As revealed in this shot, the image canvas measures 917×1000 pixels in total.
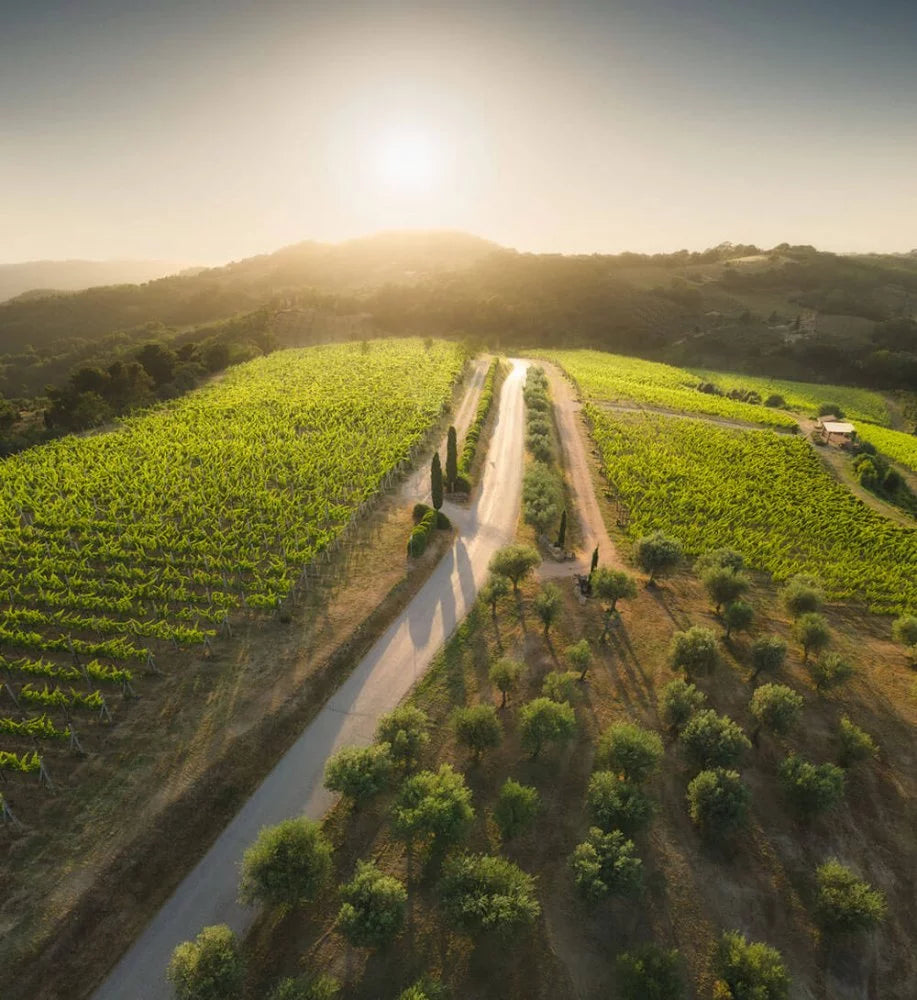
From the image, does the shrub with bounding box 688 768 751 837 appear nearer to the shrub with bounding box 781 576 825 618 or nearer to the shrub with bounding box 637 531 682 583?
the shrub with bounding box 637 531 682 583

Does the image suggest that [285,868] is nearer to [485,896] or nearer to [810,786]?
[485,896]

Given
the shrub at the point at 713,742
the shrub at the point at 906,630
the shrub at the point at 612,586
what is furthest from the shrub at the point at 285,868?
the shrub at the point at 906,630

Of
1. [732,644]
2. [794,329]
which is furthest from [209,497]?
[794,329]

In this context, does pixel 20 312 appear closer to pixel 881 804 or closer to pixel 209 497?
pixel 209 497

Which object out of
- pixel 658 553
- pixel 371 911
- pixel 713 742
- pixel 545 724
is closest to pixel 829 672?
pixel 713 742

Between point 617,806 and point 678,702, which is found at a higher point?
point 617,806

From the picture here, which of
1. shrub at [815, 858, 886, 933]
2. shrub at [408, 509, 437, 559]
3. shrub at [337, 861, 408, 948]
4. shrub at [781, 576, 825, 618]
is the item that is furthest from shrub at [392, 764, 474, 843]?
shrub at [781, 576, 825, 618]
